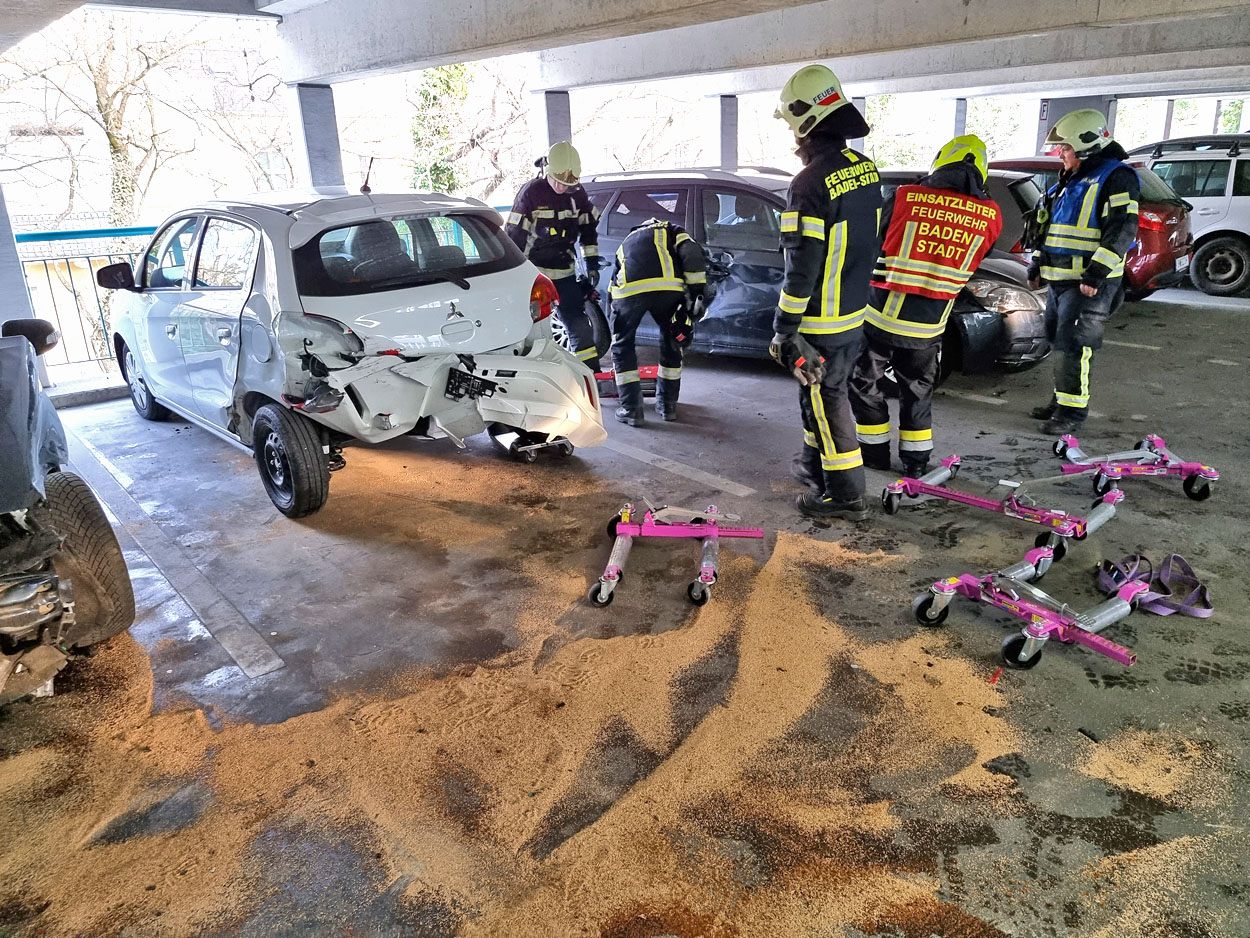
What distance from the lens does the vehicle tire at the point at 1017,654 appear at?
11.2ft

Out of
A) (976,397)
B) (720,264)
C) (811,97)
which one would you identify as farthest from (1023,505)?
(720,264)

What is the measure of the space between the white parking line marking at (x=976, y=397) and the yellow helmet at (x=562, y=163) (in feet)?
11.5

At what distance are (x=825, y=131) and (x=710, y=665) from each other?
281 centimetres

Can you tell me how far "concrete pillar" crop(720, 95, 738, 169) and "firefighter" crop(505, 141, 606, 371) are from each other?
31.0 ft

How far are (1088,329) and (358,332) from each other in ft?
15.6

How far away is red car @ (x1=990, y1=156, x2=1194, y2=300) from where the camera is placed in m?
9.20

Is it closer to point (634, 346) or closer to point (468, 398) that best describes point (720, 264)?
point (634, 346)

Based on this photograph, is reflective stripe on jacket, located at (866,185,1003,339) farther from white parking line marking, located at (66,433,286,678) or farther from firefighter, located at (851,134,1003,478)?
white parking line marking, located at (66,433,286,678)

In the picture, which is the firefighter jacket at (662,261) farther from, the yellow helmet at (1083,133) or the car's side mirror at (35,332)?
the car's side mirror at (35,332)

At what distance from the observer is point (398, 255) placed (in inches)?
188

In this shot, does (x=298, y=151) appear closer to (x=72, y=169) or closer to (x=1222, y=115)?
(x=72, y=169)

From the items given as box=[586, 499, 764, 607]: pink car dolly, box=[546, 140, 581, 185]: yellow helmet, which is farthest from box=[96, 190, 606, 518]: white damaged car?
box=[546, 140, 581, 185]: yellow helmet

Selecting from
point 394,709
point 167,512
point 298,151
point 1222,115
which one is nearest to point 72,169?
point 298,151

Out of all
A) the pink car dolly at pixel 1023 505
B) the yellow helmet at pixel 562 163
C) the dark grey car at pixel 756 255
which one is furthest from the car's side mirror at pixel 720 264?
the pink car dolly at pixel 1023 505
